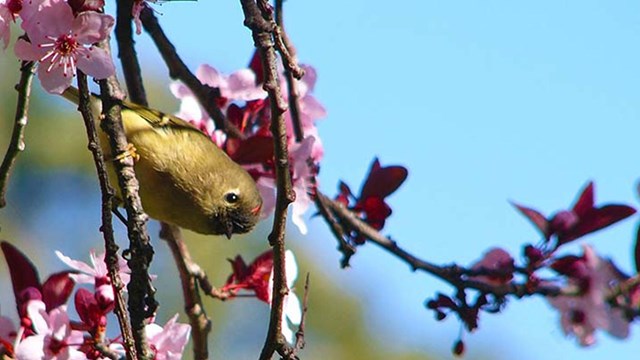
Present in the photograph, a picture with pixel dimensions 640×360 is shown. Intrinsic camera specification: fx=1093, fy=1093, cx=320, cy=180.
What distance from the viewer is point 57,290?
2.38 m

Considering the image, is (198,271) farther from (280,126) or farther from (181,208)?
(280,126)

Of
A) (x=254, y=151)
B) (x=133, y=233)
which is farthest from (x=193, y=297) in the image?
(x=133, y=233)

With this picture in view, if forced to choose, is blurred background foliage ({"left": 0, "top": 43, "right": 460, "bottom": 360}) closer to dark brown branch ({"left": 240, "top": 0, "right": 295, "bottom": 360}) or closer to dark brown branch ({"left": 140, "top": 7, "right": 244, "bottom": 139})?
dark brown branch ({"left": 140, "top": 7, "right": 244, "bottom": 139})

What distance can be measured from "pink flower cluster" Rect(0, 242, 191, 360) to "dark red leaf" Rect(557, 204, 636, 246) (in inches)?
33.1

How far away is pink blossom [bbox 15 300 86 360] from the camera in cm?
224

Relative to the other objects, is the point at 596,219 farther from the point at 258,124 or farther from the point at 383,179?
the point at 258,124

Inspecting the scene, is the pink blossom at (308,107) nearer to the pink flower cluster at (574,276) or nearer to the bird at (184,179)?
the bird at (184,179)

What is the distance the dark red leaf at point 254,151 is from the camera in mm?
2926

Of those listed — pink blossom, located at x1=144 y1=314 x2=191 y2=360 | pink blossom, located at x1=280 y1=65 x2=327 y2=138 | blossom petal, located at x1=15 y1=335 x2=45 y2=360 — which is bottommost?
blossom petal, located at x1=15 y1=335 x2=45 y2=360

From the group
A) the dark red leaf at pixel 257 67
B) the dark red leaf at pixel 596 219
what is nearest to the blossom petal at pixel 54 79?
the dark red leaf at pixel 257 67

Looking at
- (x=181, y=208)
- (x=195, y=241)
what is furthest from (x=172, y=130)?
(x=195, y=241)

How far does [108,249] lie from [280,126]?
1.26 feet

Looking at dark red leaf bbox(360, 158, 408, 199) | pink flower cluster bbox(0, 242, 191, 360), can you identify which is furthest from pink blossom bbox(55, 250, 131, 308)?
dark red leaf bbox(360, 158, 408, 199)

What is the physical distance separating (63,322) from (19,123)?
1.53ft
